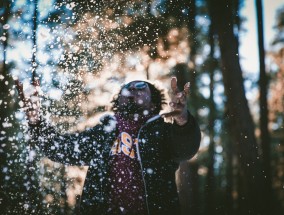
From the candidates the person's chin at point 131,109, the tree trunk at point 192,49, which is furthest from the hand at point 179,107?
the tree trunk at point 192,49

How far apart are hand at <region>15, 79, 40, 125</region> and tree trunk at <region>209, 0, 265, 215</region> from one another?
447 cm

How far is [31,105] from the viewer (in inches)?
115

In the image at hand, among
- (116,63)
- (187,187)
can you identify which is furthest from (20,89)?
(187,187)

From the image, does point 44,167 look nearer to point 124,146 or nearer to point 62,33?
point 62,33

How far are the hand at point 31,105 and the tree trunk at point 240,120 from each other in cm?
447

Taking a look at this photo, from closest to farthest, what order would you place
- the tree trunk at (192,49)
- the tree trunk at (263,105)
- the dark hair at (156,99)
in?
1. the dark hair at (156,99)
2. the tree trunk at (263,105)
3. the tree trunk at (192,49)

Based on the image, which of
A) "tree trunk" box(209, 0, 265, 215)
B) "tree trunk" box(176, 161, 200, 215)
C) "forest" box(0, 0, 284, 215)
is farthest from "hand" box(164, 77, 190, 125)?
"tree trunk" box(176, 161, 200, 215)

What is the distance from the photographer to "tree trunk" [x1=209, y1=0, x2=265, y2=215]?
5703 mm

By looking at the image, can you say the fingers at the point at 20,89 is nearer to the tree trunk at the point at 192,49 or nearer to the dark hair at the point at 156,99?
the dark hair at the point at 156,99

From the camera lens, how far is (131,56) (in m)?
7.34

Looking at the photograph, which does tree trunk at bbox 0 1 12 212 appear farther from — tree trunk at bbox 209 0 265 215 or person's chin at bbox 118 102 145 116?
person's chin at bbox 118 102 145 116

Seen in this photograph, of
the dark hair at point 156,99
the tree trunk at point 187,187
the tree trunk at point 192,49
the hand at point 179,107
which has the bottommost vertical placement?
the tree trunk at point 187,187

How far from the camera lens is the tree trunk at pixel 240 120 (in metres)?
5.70

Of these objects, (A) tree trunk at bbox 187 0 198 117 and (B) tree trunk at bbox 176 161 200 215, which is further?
(A) tree trunk at bbox 187 0 198 117
